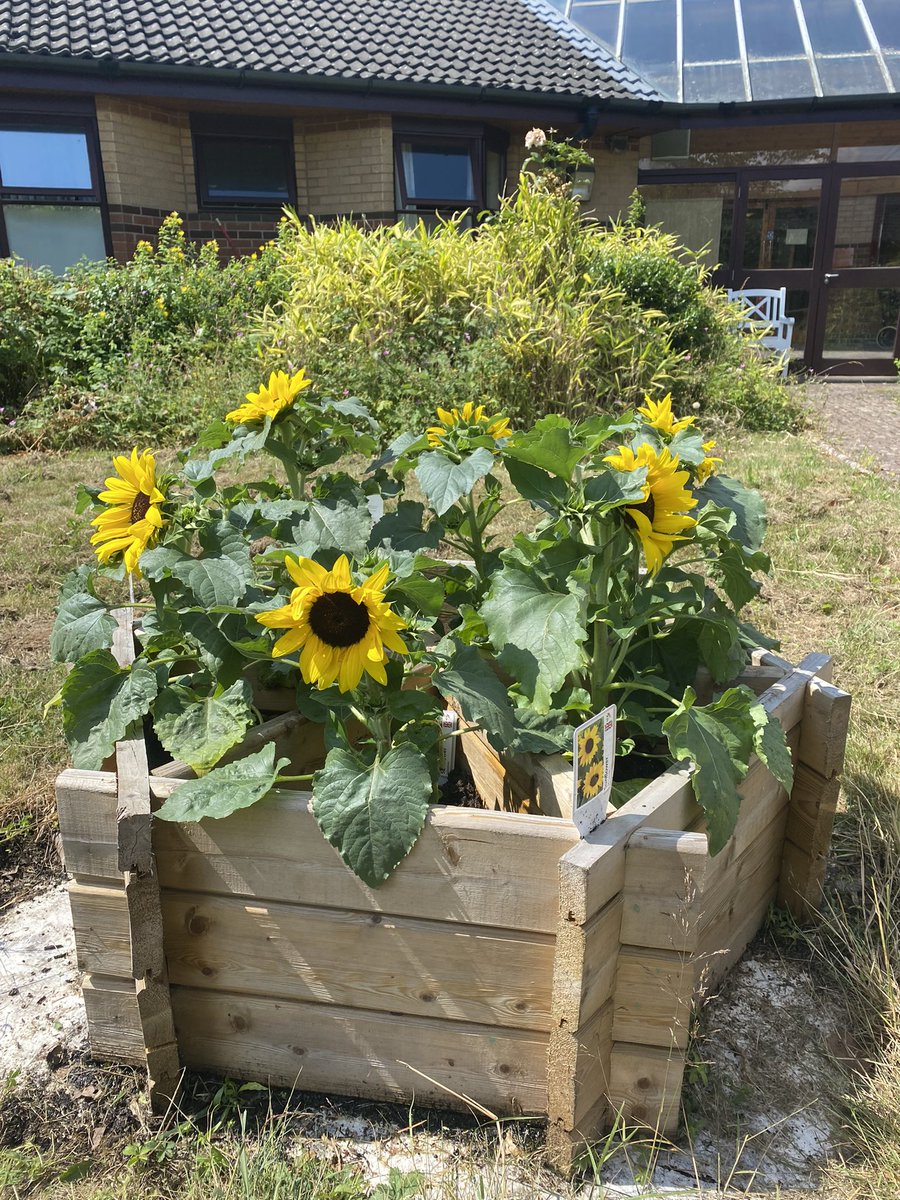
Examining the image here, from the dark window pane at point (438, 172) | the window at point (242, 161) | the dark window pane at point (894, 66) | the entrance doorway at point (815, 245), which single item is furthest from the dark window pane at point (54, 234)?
the dark window pane at point (894, 66)

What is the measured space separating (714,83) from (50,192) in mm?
8179

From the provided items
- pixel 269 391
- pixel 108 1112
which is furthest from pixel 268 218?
pixel 108 1112

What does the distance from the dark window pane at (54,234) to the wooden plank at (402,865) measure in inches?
413

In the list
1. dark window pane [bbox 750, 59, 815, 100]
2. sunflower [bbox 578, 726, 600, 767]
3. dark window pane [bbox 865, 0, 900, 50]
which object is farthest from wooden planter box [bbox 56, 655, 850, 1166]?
dark window pane [bbox 865, 0, 900, 50]

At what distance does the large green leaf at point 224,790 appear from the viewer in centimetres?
148

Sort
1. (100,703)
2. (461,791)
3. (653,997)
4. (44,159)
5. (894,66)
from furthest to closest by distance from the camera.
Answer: (894,66), (44,159), (461,791), (100,703), (653,997)

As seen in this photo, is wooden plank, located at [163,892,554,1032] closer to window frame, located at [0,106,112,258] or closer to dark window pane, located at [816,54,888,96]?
window frame, located at [0,106,112,258]

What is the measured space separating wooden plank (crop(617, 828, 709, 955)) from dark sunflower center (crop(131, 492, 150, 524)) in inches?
42.1

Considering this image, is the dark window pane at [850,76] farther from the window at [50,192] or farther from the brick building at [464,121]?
the window at [50,192]

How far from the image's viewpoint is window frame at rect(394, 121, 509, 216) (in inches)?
444

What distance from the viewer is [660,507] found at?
5.20 ft

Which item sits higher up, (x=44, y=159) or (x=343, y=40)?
(x=343, y=40)

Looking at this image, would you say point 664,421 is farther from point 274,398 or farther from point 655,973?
point 655,973

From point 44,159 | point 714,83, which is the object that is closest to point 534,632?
point 44,159
